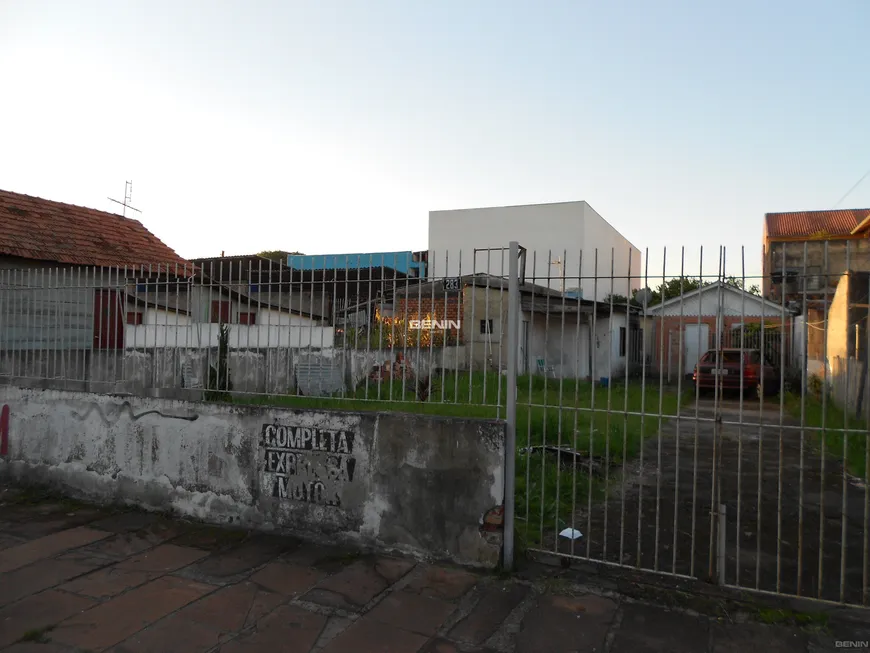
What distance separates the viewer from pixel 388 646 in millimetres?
3225

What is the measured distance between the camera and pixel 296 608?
367cm

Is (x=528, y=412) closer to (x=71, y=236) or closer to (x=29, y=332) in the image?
(x=29, y=332)

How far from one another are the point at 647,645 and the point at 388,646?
4.59 ft

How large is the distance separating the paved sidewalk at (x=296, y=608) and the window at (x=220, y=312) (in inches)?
79.4

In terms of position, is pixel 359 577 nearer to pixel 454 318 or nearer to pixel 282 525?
pixel 282 525

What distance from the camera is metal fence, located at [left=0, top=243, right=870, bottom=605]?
3.76 m

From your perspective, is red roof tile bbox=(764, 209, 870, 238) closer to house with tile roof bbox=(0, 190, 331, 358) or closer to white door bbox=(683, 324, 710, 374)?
white door bbox=(683, 324, 710, 374)

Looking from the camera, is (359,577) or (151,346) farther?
(151,346)

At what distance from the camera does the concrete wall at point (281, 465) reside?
4.32m

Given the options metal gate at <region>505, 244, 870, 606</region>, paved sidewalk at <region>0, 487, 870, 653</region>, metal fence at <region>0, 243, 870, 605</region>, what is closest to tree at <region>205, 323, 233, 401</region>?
metal fence at <region>0, 243, 870, 605</region>

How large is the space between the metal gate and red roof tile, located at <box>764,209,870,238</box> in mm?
28294

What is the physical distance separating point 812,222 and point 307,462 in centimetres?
3795

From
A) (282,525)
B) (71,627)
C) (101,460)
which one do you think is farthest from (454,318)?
(101,460)

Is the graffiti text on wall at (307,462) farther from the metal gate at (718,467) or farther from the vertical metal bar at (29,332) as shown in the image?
the vertical metal bar at (29,332)
